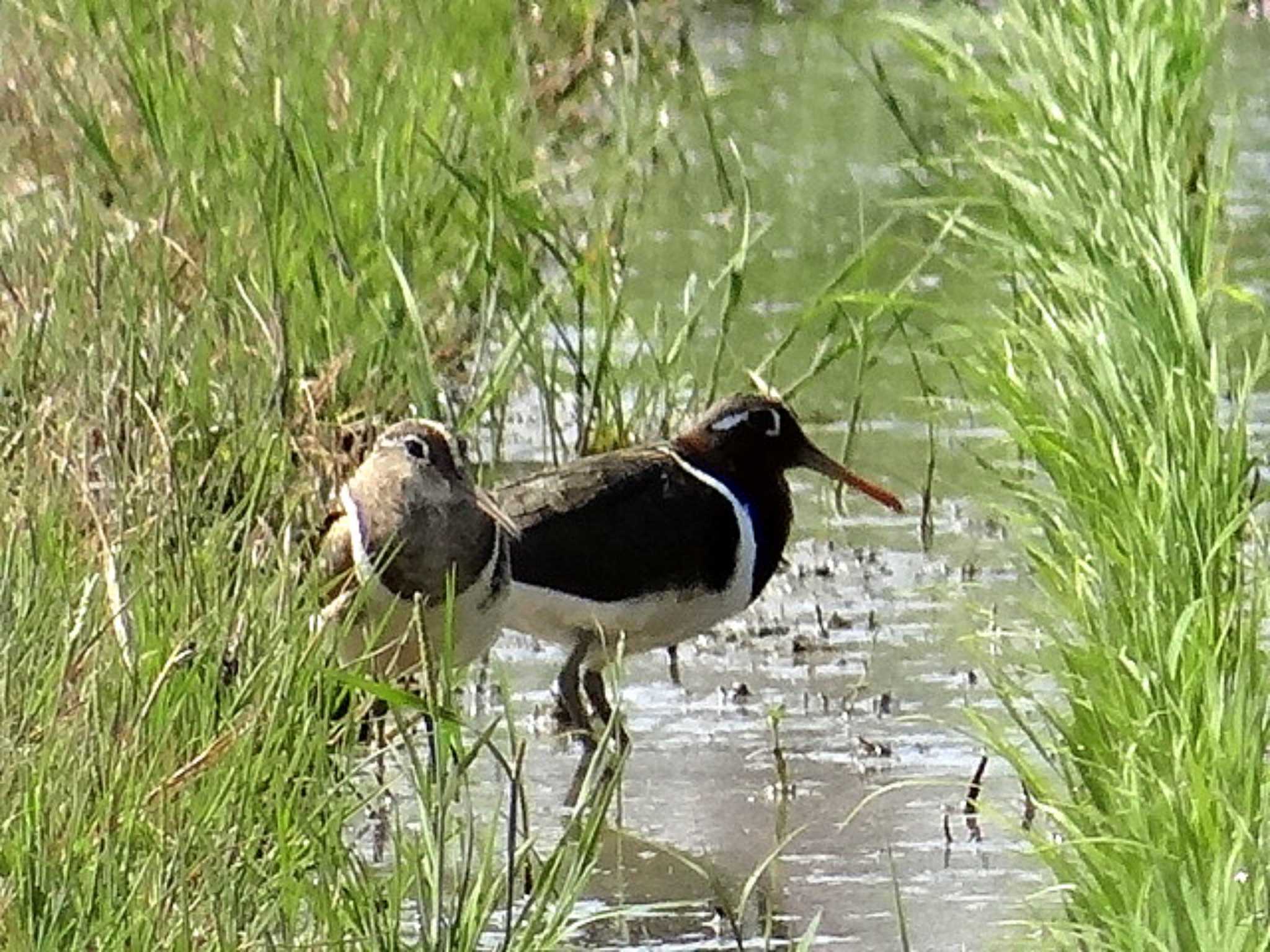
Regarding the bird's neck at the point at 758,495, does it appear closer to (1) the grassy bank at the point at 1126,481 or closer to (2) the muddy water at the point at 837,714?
(2) the muddy water at the point at 837,714

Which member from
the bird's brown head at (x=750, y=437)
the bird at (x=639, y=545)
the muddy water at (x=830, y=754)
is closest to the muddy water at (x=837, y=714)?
the muddy water at (x=830, y=754)

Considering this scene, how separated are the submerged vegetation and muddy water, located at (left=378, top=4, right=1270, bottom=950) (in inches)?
3.7

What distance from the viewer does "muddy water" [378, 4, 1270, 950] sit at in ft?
15.2

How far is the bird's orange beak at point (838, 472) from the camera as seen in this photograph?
20.8 ft

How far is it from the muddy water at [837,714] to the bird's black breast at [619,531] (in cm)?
21

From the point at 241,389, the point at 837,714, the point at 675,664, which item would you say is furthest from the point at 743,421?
the point at 241,389

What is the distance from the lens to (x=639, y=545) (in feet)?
19.2

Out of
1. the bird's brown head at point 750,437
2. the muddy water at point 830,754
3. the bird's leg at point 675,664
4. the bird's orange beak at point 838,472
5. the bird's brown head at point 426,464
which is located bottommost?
the bird's leg at point 675,664

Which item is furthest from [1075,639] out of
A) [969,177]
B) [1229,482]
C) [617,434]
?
[969,177]

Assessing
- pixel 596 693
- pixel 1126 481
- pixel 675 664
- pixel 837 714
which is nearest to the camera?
pixel 1126 481

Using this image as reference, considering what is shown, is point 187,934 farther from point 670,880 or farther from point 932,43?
point 932,43

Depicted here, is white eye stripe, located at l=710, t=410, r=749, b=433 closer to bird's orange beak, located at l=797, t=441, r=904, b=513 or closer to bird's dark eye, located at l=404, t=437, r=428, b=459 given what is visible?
bird's orange beak, located at l=797, t=441, r=904, b=513

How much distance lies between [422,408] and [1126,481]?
204 centimetres

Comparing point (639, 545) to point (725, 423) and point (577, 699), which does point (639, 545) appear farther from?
point (725, 423)
